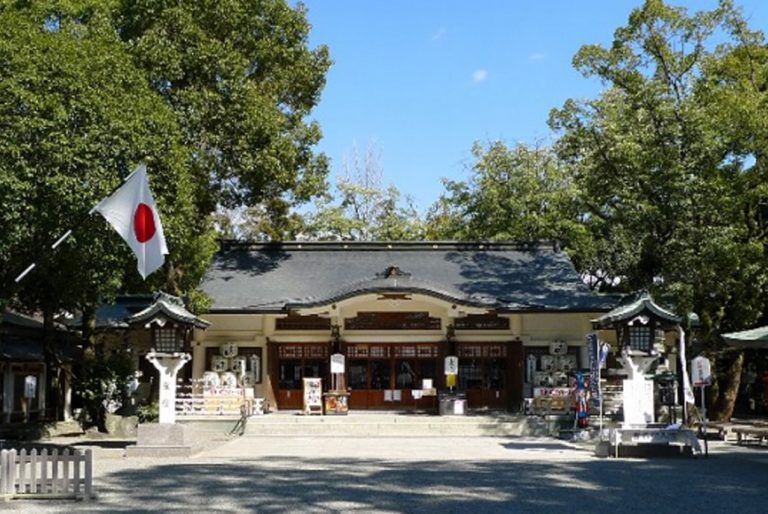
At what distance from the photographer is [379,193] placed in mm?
38406

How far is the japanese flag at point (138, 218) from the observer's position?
13656mm

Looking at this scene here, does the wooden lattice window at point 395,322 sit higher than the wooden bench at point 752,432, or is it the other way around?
the wooden lattice window at point 395,322

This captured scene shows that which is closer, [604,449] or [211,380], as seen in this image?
[604,449]

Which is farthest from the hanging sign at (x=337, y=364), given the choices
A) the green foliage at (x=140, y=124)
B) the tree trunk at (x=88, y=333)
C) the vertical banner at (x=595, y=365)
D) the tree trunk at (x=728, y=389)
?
the tree trunk at (x=728, y=389)

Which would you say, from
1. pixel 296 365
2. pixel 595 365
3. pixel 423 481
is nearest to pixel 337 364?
pixel 296 365

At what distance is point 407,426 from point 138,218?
Result: 10719 millimetres

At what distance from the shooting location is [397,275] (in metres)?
24.6

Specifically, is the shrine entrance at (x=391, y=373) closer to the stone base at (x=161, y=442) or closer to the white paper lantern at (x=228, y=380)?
the white paper lantern at (x=228, y=380)

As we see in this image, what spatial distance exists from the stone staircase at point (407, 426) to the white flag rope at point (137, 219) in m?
8.79

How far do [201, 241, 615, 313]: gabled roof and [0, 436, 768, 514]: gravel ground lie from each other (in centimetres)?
712

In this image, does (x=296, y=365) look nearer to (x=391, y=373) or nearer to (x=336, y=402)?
(x=336, y=402)

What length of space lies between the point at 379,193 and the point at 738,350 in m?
19.5

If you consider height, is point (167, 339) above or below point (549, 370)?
above

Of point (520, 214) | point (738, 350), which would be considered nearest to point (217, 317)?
point (520, 214)
